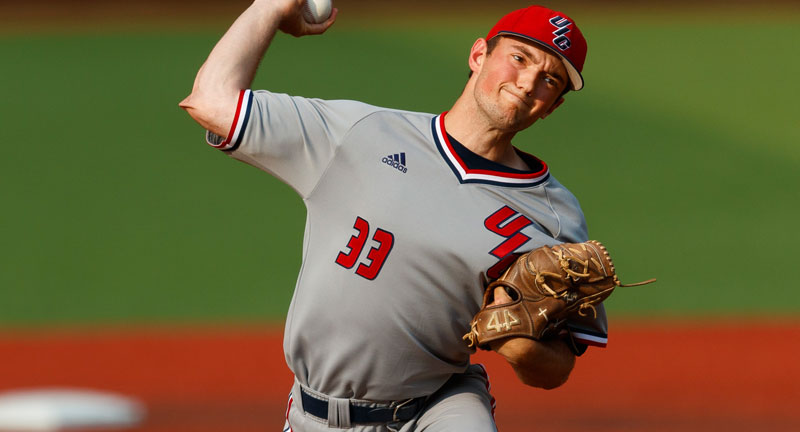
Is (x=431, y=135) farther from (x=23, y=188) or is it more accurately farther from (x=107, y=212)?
(x=23, y=188)

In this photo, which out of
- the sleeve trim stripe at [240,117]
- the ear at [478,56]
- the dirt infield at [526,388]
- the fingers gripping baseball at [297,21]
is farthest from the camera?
the dirt infield at [526,388]

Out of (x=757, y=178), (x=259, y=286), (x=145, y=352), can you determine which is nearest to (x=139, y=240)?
(x=259, y=286)

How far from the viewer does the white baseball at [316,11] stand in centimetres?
305

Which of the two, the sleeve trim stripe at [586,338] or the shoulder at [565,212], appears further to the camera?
the sleeve trim stripe at [586,338]

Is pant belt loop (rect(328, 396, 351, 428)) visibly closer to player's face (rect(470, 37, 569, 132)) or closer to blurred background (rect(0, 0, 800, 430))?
player's face (rect(470, 37, 569, 132))

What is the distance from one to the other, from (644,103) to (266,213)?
719cm

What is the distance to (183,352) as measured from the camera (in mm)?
8547

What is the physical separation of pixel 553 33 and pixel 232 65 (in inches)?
37.9

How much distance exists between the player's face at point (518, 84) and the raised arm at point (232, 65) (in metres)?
0.63

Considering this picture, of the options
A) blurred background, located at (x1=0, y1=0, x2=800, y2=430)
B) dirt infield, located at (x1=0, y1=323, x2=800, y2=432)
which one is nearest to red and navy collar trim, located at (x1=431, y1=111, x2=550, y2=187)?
dirt infield, located at (x1=0, y1=323, x2=800, y2=432)

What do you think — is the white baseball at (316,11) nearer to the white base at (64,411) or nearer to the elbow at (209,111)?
the elbow at (209,111)

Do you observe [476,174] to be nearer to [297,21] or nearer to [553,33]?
[553,33]

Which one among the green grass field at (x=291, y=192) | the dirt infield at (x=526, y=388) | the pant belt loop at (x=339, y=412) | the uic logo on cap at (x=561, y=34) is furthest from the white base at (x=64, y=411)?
the uic logo on cap at (x=561, y=34)

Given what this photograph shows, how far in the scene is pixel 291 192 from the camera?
13523mm
